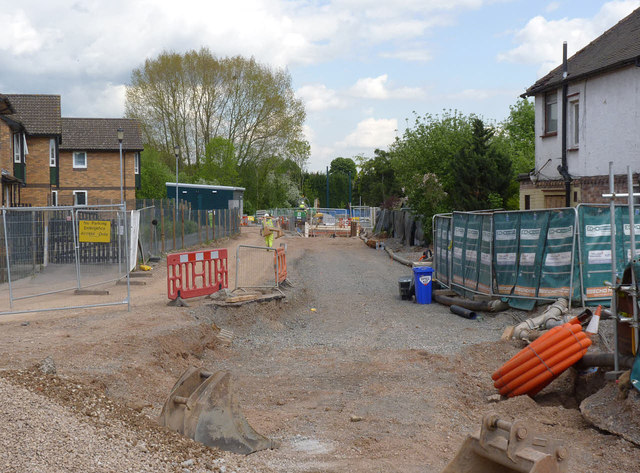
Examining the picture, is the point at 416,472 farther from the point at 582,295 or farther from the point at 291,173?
the point at 291,173

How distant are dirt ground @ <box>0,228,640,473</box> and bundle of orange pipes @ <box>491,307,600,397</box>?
288 millimetres

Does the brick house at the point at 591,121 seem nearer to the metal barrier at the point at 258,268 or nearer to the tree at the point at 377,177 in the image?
the metal barrier at the point at 258,268

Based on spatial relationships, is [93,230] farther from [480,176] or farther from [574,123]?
[480,176]

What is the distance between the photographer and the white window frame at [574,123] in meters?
22.8

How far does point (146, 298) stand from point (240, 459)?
439 inches

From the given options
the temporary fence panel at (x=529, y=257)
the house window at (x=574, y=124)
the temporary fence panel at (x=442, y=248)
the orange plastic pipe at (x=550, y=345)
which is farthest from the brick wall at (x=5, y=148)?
the orange plastic pipe at (x=550, y=345)

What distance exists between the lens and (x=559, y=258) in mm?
14391

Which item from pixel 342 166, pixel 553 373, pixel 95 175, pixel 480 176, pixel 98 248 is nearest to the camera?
pixel 553 373

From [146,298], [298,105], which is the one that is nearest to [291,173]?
[298,105]

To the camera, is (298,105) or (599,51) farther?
(298,105)

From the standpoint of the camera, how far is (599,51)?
75.2ft

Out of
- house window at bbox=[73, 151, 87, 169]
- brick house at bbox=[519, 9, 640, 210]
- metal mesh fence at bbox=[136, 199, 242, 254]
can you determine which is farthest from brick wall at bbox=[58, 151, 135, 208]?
brick house at bbox=[519, 9, 640, 210]

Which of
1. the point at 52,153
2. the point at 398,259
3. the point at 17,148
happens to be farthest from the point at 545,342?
the point at 52,153

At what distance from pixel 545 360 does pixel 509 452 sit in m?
3.92
